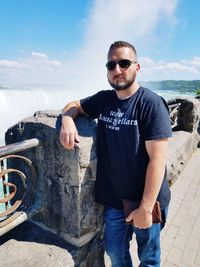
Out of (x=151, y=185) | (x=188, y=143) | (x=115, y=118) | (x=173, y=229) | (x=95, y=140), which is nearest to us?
(x=151, y=185)

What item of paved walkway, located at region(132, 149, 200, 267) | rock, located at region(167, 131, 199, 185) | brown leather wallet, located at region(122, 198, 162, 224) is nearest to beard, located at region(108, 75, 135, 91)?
brown leather wallet, located at region(122, 198, 162, 224)

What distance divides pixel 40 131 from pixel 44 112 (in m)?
0.33

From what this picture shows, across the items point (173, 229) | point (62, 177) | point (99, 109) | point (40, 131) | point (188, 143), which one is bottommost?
point (173, 229)

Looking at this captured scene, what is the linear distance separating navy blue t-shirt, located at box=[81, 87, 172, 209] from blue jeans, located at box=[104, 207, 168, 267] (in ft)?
0.47

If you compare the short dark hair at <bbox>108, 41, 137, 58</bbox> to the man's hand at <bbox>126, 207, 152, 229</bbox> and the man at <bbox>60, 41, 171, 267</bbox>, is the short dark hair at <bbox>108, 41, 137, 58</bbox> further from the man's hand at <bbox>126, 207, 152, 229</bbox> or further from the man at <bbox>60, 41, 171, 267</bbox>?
the man's hand at <bbox>126, 207, 152, 229</bbox>

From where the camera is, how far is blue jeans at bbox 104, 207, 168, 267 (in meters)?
2.13

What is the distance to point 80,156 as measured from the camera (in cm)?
200

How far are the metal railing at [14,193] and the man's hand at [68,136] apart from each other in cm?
24

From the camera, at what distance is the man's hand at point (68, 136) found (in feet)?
6.26

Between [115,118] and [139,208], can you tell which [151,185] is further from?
[115,118]

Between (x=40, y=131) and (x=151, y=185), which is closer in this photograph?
(x=151, y=185)

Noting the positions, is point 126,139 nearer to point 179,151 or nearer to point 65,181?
point 65,181

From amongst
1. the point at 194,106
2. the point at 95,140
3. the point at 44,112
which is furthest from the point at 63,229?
the point at 194,106

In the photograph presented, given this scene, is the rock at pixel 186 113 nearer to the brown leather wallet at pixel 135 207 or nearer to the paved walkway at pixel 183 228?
the paved walkway at pixel 183 228
